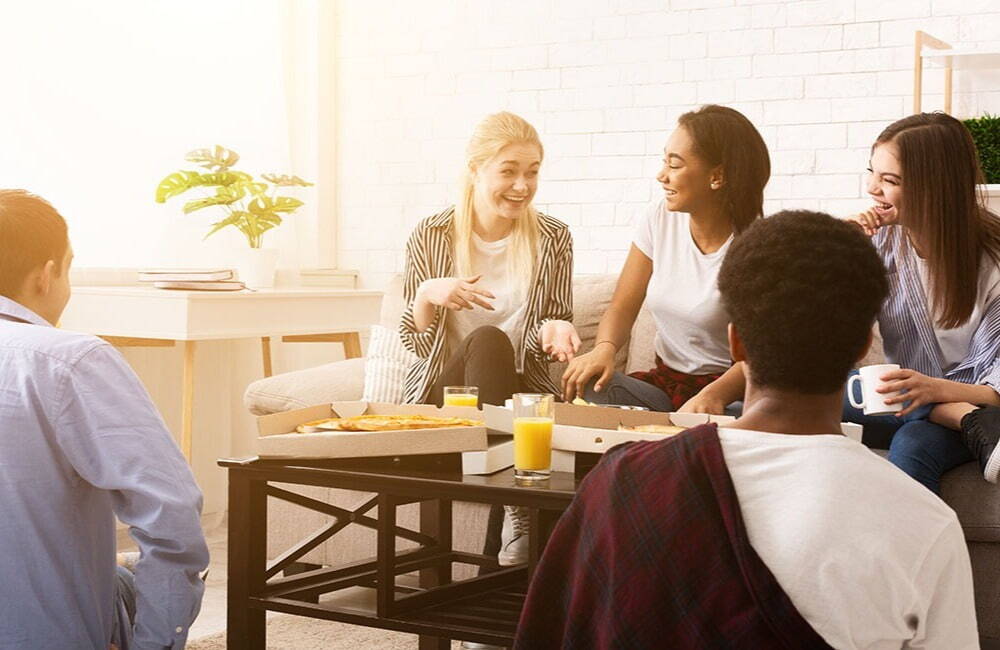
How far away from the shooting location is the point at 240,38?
4.62 metres

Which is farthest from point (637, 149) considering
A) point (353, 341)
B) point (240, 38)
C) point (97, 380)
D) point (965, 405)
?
point (97, 380)

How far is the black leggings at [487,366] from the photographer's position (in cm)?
268

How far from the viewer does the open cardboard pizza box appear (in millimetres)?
1896

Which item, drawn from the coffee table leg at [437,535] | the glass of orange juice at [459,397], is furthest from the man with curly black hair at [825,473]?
the coffee table leg at [437,535]

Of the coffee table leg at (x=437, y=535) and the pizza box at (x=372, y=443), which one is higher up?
the pizza box at (x=372, y=443)

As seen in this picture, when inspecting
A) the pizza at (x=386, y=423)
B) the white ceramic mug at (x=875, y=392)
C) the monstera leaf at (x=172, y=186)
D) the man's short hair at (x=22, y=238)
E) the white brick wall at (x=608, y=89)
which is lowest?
the pizza at (x=386, y=423)

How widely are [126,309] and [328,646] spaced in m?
1.42

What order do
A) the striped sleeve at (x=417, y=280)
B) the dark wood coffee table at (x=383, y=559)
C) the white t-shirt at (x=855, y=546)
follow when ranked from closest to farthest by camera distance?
the white t-shirt at (x=855, y=546) → the dark wood coffee table at (x=383, y=559) → the striped sleeve at (x=417, y=280)

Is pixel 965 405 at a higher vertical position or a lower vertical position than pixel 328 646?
higher

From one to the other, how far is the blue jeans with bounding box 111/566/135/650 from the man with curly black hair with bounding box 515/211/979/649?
775 millimetres

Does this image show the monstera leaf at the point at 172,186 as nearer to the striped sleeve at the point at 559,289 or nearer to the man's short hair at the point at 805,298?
the striped sleeve at the point at 559,289

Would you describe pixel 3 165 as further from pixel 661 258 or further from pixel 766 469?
pixel 766 469

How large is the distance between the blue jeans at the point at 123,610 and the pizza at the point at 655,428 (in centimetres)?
79

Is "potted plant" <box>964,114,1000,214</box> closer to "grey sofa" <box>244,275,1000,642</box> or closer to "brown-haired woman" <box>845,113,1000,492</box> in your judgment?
"grey sofa" <box>244,275,1000,642</box>
